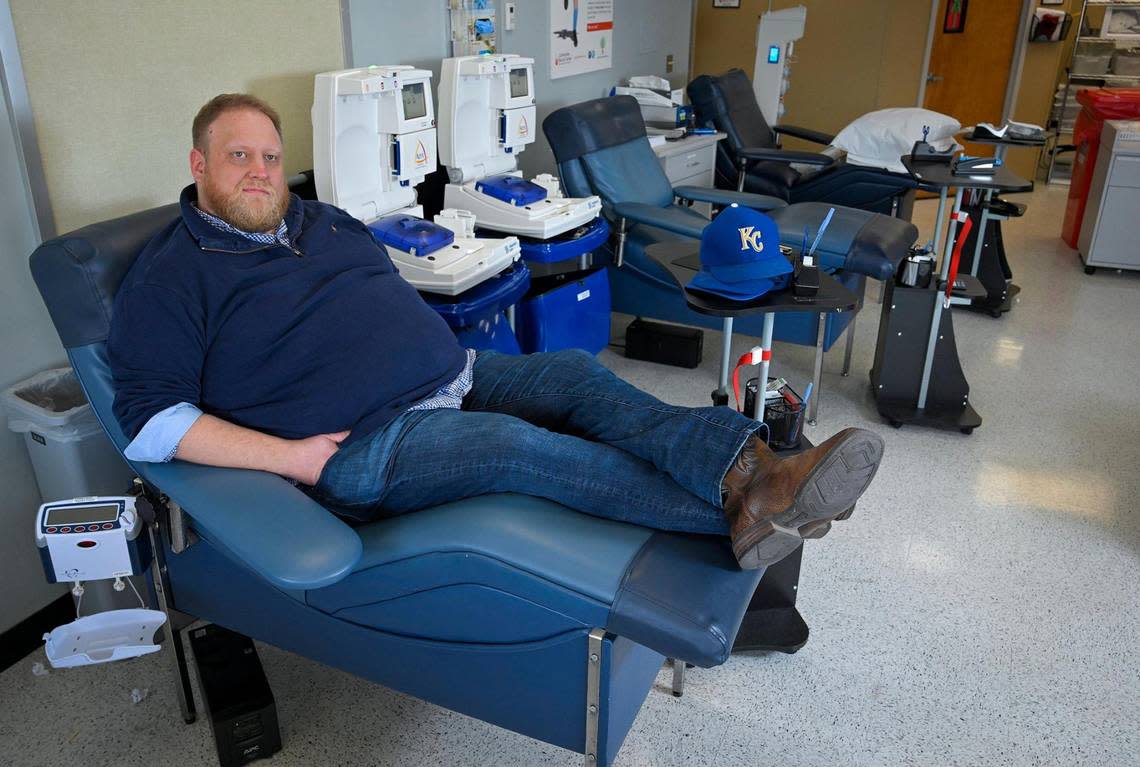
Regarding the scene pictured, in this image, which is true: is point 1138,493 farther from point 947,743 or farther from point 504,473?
point 504,473

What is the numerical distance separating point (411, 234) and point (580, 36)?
213cm

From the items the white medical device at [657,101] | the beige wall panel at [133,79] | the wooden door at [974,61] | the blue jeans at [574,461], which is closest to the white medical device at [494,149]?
the beige wall panel at [133,79]

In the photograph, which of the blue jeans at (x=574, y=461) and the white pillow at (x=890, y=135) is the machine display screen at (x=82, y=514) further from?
the white pillow at (x=890, y=135)

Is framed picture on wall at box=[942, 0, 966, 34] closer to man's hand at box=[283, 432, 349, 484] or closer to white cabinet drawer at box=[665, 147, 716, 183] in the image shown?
white cabinet drawer at box=[665, 147, 716, 183]

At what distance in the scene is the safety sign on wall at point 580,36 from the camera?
411cm

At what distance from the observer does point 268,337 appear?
1.81 m

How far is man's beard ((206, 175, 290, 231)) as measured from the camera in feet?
6.09

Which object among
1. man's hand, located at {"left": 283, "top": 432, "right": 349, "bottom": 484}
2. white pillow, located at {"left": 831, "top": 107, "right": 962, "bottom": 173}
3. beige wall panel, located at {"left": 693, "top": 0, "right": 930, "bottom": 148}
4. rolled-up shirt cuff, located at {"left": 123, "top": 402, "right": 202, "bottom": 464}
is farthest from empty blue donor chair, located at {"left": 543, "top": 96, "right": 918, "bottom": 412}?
beige wall panel, located at {"left": 693, "top": 0, "right": 930, "bottom": 148}

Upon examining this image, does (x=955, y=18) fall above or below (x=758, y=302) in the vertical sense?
above

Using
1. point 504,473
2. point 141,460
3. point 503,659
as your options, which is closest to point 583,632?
point 503,659

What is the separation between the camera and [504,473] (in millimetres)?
1701

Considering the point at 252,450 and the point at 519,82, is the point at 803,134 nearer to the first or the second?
the point at 519,82

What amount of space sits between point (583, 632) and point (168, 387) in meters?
0.86

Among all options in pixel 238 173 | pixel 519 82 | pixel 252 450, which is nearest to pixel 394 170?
pixel 519 82
